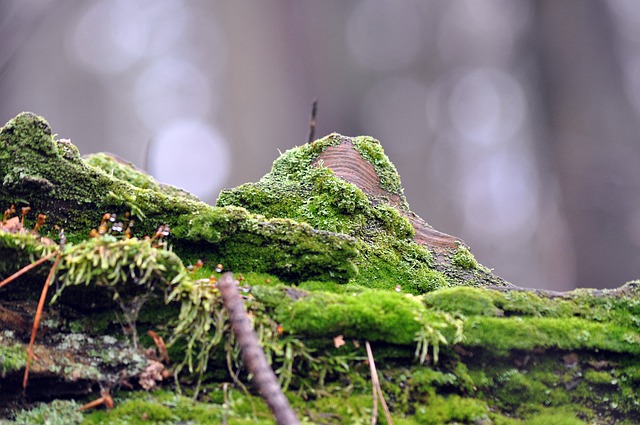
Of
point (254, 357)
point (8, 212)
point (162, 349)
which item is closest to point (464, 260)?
point (254, 357)

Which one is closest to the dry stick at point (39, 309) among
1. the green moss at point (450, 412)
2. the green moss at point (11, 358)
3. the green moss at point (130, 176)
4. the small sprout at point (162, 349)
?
the green moss at point (11, 358)

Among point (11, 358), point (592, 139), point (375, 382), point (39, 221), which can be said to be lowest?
point (11, 358)

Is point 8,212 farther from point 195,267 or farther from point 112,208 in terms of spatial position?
point 195,267

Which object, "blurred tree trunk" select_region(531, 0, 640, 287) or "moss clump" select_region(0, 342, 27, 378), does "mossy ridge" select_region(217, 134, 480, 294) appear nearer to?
"moss clump" select_region(0, 342, 27, 378)

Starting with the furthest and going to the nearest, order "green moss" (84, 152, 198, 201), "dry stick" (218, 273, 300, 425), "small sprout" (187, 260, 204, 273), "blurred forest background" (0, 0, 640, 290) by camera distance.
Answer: "blurred forest background" (0, 0, 640, 290) → "green moss" (84, 152, 198, 201) → "small sprout" (187, 260, 204, 273) → "dry stick" (218, 273, 300, 425)

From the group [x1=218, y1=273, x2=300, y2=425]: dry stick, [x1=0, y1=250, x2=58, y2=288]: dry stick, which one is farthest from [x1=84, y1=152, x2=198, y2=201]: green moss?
[x1=218, y1=273, x2=300, y2=425]: dry stick

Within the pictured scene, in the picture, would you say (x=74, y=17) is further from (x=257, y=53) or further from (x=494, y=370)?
(x=494, y=370)

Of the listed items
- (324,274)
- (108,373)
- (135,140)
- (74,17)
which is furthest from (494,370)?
(74,17)
